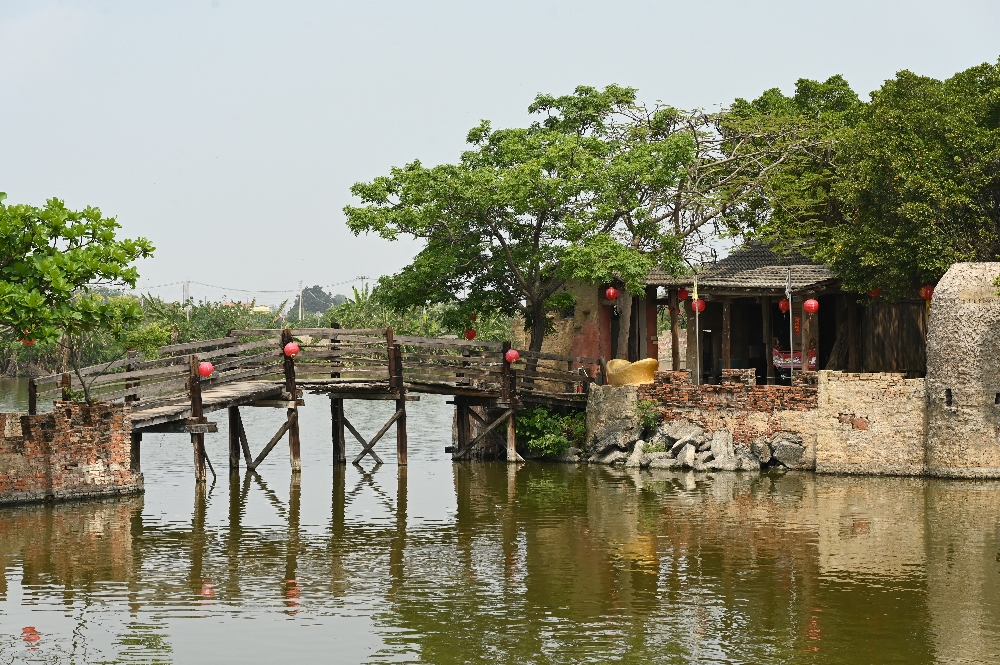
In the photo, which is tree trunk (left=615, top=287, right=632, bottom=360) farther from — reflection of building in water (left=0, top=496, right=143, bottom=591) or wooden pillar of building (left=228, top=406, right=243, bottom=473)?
reflection of building in water (left=0, top=496, right=143, bottom=591)

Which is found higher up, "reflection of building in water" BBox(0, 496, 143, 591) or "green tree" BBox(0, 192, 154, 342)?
"green tree" BBox(0, 192, 154, 342)

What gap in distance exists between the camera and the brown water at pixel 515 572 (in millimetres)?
15094

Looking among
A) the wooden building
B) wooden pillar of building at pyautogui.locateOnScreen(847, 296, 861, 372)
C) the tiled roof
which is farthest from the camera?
wooden pillar of building at pyautogui.locateOnScreen(847, 296, 861, 372)

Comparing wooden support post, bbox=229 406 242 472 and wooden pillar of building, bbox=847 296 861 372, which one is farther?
wooden pillar of building, bbox=847 296 861 372

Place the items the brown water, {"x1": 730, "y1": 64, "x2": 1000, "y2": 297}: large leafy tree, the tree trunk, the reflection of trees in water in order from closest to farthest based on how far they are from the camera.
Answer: the brown water, the reflection of trees in water, {"x1": 730, "y1": 64, "x2": 1000, "y2": 297}: large leafy tree, the tree trunk

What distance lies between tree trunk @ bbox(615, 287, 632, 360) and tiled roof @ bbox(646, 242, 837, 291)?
2.52ft

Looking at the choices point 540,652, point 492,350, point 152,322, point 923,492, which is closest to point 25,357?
point 152,322

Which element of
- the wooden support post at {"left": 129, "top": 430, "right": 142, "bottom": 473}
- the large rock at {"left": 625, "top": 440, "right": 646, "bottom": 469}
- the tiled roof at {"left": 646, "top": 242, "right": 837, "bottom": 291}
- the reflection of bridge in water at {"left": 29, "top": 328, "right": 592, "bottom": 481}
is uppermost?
the tiled roof at {"left": 646, "top": 242, "right": 837, "bottom": 291}

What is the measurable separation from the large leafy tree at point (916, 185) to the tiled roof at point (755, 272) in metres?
0.77

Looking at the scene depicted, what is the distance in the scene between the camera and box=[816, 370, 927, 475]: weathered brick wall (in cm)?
2781

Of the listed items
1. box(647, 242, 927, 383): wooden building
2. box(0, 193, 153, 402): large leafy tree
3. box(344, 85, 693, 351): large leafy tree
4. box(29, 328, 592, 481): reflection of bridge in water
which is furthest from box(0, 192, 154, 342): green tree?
box(647, 242, 927, 383): wooden building

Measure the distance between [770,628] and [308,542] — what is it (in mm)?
8359

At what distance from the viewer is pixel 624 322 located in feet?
114

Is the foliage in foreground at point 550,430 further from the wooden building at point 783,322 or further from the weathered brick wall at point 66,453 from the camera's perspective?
the weathered brick wall at point 66,453
